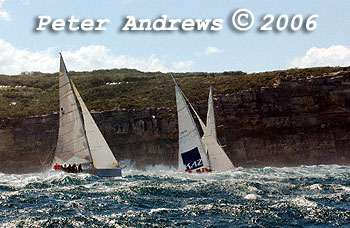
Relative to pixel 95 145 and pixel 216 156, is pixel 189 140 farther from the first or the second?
pixel 95 145

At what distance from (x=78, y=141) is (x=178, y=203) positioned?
16943mm

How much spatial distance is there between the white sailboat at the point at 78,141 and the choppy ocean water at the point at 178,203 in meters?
3.45

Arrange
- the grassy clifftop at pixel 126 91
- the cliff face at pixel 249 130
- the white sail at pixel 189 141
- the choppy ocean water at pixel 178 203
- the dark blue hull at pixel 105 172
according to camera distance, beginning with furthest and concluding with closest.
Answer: the grassy clifftop at pixel 126 91
the cliff face at pixel 249 130
the white sail at pixel 189 141
the dark blue hull at pixel 105 172
the choppy ocean water at pixel 178 203

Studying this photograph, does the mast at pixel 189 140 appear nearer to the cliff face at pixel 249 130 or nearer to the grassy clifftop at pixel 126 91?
the cliff face at pixel 249 130

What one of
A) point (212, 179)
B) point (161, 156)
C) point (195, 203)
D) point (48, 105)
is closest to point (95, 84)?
point (48, 105)

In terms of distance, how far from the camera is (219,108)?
2707 inches

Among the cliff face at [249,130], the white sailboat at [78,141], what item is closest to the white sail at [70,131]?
the white sailboat at [78,141]

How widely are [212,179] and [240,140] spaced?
98.5 feet

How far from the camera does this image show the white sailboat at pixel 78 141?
41.4 m

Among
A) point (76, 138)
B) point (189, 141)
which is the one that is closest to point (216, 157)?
point (189, 141)

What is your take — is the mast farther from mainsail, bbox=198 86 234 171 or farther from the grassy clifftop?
the grassy clifftop

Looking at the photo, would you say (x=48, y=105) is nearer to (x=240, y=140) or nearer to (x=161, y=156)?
(x=161, y=156)

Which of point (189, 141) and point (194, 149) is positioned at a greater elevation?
point (189, 141)

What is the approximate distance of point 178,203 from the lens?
27078mm
